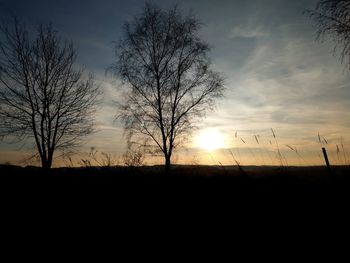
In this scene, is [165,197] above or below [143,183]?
below

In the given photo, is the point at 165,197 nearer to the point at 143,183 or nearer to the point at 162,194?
the point at 162,194

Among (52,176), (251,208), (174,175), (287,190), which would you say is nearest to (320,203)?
(287,190)

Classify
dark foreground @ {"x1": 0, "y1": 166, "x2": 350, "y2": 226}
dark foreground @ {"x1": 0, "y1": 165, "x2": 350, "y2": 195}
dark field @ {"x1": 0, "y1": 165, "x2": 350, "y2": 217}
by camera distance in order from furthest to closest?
dark foreground @ {"x1": 0, "y1": 165, "x2": 350, "y2": 195} < dark field @ {"x1": 0, "y1": 165, "x2": 350, "y2": 217} < dark foreground @ {"x1": 0, "y1": 166, "x2": 350, "y2": 226}

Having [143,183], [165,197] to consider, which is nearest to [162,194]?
[165,197]

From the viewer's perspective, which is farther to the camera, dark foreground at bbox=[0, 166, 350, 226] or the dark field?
the dark field

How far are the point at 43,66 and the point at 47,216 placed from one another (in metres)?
14.5

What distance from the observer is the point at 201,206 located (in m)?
3.15

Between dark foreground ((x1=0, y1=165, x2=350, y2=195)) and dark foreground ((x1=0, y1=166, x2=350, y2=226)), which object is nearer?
dark foreground ((x1=0, y1=166, x2=350, y2=226))

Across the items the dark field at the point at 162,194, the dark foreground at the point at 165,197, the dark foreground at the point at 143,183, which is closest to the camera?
the dark foreground at the point at 165,197

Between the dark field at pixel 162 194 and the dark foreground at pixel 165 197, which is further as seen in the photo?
the dark field at pixel 162 194

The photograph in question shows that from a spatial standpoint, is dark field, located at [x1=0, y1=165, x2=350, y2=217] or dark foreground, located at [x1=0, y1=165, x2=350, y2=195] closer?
dark field, located at [x1=0, y1=165, x2=350, y2=217]

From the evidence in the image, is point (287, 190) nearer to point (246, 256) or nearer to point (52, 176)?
point (246, 256)

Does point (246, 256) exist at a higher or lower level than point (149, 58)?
lower

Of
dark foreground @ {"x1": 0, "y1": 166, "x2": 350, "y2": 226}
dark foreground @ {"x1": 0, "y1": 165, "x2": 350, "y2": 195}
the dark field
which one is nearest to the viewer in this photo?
dark foreground @ {"x1": 0, "y1": 166, "x2": 350, "y2": 226}
